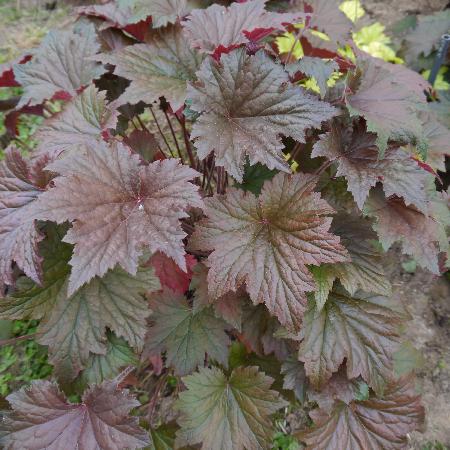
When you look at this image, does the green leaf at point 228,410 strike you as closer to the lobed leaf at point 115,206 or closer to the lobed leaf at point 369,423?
the lobed leaf at point 369,423

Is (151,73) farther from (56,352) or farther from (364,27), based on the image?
(364,27)

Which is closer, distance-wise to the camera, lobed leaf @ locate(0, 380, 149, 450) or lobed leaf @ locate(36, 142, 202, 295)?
lobed leaf @ locate(36, 142, 202, 295)

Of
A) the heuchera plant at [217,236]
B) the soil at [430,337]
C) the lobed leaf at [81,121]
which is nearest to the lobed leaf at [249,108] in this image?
the heuchera plant at [217,236]

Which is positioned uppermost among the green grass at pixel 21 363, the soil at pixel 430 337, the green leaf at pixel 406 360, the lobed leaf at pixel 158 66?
the lobed leaf at pixel 158 66

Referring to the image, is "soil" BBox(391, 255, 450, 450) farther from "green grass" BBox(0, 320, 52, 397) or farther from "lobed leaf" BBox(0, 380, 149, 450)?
"green grass" BBox(0, 320, 52, 397)

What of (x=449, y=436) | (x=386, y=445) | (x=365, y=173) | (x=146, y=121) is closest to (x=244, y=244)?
(x=365, y=173)

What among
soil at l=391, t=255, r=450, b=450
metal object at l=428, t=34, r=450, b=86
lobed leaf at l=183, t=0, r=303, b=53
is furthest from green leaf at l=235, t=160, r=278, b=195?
metal object at l=428, t=34, r=450, b=86
